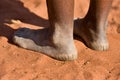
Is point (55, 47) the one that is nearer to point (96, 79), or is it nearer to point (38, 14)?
point (96, 79)

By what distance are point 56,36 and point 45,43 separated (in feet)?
0.57

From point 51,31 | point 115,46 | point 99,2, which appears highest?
point 99,2

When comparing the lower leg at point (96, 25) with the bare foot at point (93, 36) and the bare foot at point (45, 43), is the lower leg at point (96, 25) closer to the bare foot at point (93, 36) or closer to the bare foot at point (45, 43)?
the bare foot at point (93, 36)

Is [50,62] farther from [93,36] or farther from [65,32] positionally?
[93,36]

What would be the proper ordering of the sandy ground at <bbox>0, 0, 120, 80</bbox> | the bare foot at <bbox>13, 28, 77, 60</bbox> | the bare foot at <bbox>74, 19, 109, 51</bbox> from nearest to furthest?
1. the sandy ground at <bbox>0, 0, 120, 80</bbox>
2. the bare foot at <bbox>13, 28, 77, 60</bbox>
3. the bare foot at <bbox>74, 19, 109, 51</bbox>

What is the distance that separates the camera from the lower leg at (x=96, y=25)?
9.66 ft

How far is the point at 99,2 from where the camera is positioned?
115 inches

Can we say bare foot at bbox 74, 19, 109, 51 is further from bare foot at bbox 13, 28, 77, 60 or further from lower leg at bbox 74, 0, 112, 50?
bare foot at bbox 13, 28, 77, 60

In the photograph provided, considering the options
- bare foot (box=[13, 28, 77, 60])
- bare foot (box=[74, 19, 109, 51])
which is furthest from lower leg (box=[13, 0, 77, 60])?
bare foot (box=[74, 19, 109, 51])

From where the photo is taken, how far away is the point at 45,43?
3010 millimetres

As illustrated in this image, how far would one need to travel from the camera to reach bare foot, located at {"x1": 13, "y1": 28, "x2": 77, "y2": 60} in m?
2.89

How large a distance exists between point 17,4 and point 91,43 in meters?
1.32

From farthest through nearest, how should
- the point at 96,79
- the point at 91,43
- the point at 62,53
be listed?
the point at 91,43
the point at 62,53
the point at 96,79

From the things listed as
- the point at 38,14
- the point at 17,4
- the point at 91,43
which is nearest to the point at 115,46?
the point at 91,43
